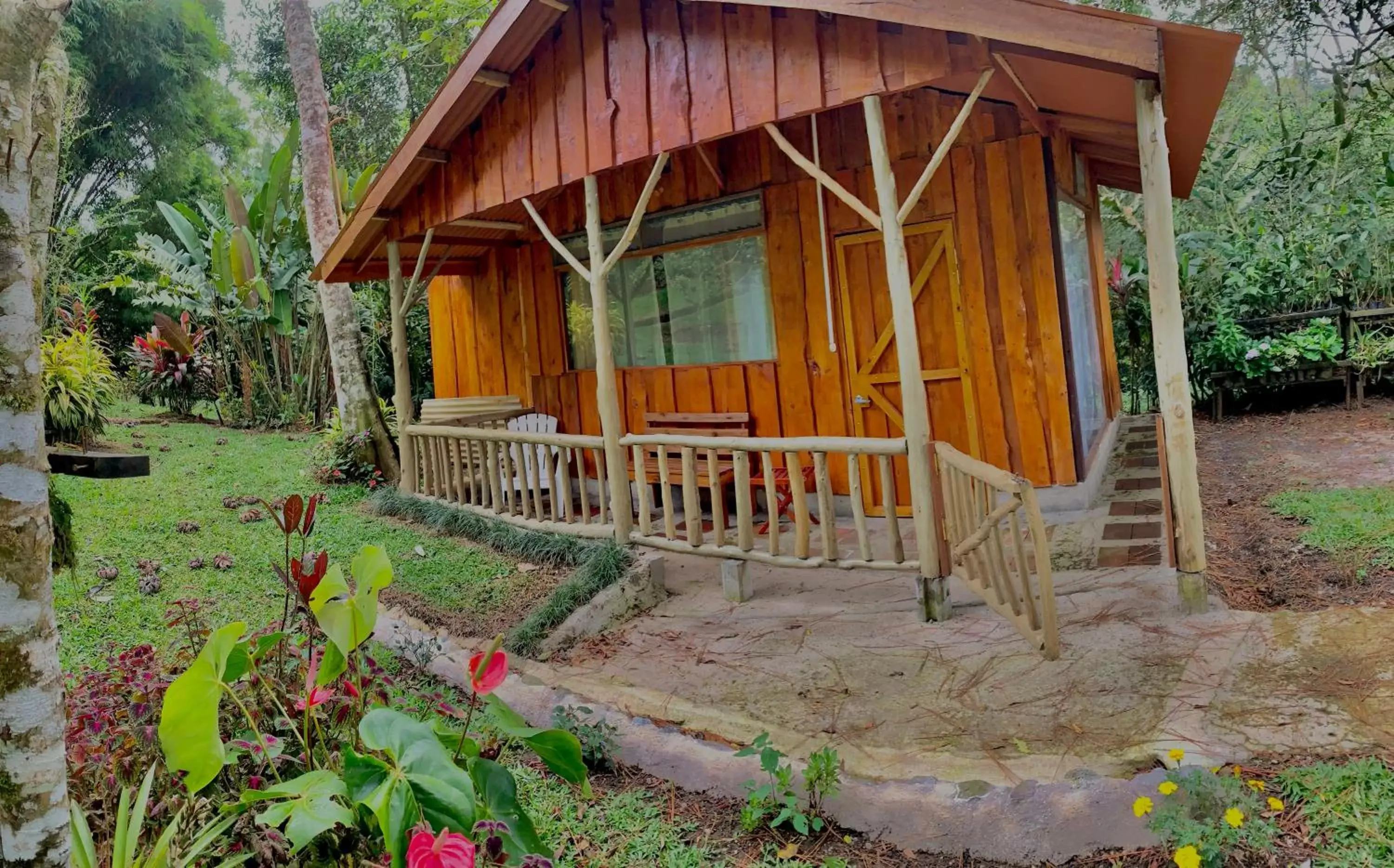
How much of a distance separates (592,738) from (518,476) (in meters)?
4.64

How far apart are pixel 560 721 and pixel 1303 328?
11582 mm

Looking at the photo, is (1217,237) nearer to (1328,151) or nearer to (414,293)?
(1328,151)

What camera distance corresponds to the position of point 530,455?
7688 mm

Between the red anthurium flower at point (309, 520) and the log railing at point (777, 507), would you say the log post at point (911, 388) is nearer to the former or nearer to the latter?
the log railing at point (777, 507)

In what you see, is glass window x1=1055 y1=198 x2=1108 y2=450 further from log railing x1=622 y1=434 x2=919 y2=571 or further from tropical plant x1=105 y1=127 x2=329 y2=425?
tropical plant x1=105 y1=127 x2=329 y2=425

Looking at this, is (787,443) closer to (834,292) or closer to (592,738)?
(834,292)

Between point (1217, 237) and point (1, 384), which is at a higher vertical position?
point (1217, 237)

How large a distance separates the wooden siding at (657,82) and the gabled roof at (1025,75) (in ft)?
0.33

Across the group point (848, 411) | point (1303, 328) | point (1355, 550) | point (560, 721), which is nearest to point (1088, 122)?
point (848, 411)

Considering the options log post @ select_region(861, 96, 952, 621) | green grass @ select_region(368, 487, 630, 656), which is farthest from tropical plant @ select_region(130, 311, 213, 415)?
log post @ select_region(861, 96, 952, 621)

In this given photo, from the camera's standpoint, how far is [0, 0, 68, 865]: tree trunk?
1.70 meters

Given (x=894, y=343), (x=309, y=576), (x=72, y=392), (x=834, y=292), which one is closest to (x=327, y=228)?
(x=72, y=392)

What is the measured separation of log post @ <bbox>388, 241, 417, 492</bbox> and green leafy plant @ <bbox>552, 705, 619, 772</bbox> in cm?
572

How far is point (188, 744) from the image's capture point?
6.49ft
